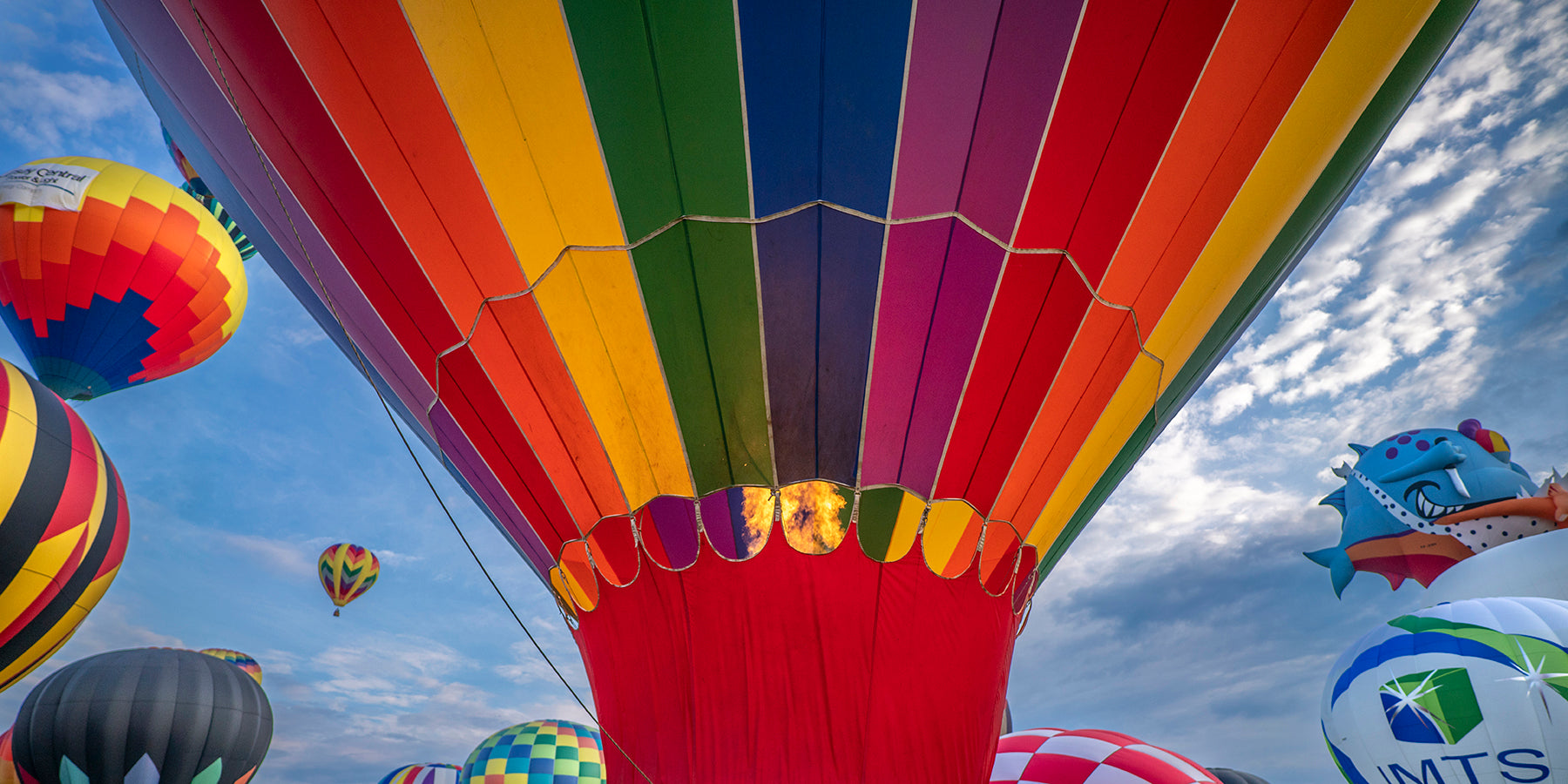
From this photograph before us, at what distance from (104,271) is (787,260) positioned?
8.98 metres

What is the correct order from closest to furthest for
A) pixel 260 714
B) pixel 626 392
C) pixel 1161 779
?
pixel 626 392 < pixel 1161 779 < pixel 260 714

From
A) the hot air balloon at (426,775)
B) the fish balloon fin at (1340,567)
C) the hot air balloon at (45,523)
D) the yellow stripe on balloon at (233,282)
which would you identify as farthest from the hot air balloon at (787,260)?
the hot air balloon at (426,775)

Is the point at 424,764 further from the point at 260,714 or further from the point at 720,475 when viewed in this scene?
the point at 720,475

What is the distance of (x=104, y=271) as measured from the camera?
779cm

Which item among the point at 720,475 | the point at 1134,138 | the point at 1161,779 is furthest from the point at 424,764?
the point at 1134,138

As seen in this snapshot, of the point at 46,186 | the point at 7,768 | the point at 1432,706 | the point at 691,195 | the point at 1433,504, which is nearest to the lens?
the point at 691,195

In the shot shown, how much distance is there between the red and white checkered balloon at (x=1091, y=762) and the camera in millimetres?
5582

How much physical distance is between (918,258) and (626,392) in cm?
95

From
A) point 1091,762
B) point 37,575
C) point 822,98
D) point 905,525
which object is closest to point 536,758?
point 37,575

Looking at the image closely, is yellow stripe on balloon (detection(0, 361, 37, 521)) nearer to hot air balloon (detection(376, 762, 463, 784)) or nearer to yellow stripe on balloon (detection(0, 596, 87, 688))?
yellow stripe on balloon (detection(0, 596, 87, 688))

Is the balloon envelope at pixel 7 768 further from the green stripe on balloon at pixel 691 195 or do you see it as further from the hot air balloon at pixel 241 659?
the green stripe on balloon at pixel 691 195

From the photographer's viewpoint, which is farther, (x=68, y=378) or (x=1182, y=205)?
(x=68, y=378)

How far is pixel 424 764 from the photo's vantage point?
1489 cm

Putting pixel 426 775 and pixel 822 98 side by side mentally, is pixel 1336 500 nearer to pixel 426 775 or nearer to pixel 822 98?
pixel 822 98
